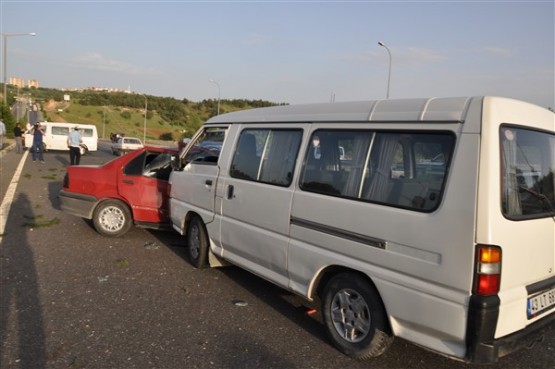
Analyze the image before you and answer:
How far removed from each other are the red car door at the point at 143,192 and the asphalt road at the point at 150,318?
65 centimetres

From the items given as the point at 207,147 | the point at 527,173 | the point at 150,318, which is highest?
the point at 207,147

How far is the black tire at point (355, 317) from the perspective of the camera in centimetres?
341

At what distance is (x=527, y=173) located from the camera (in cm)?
321

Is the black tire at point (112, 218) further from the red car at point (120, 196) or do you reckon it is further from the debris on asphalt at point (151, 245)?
the debris on asphalt at point (151, 245)

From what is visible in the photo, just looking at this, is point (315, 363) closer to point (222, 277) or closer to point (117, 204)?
point (222, 277)

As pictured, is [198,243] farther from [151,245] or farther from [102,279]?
[151,245]

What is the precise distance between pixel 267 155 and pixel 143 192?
328 cm

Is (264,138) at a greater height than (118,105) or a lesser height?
lesser

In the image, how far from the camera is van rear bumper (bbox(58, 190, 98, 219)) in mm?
7219

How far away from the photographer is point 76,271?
5.54 metres

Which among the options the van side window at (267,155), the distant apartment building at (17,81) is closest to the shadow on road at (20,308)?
the van side window at (267,155)

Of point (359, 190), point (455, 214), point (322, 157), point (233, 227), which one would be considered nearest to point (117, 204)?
point (233, 227)

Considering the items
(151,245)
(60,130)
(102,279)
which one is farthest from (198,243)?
(60,130)

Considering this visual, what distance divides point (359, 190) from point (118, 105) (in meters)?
107
